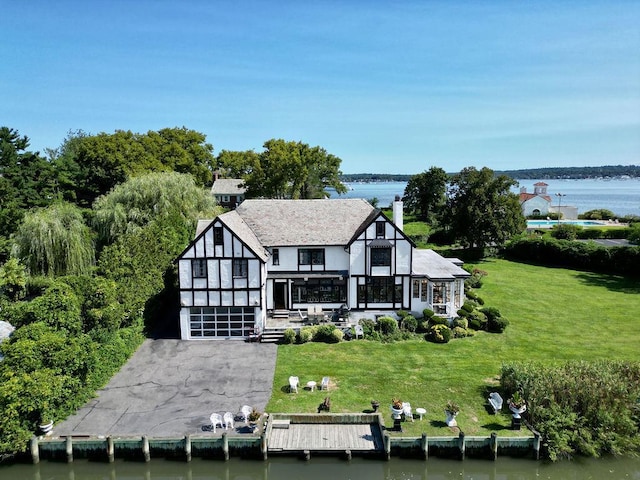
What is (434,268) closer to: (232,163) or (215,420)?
(215,420)

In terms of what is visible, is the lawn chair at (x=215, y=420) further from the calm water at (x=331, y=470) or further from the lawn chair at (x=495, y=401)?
the lawn chair at (x=495, y=401)

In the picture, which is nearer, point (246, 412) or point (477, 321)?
point (246, 412)

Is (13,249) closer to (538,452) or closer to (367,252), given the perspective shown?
(367,252)

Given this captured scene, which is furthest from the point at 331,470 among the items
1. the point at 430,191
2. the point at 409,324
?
the point at 430,191

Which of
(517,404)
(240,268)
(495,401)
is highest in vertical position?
(240,268)

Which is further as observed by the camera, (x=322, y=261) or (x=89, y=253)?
(x=89, y=253)

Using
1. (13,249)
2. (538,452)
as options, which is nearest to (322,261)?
(538,452)

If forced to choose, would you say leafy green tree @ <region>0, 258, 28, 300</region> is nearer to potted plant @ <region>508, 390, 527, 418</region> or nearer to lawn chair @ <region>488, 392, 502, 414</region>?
lawn chair @ <region>488, 392, 502, 414</region>
